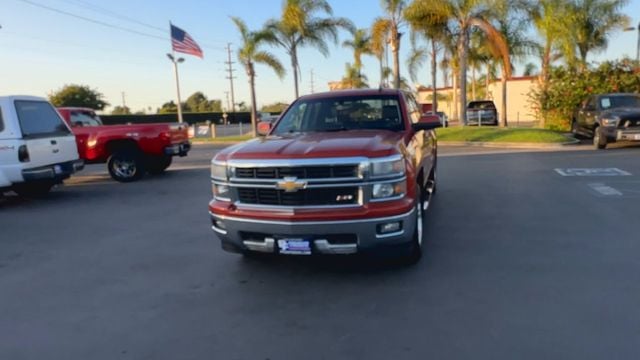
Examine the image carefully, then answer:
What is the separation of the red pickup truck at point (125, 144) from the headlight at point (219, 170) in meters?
7.45

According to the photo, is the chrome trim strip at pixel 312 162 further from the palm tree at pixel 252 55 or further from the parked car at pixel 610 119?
the palm tree at pixel 252 55

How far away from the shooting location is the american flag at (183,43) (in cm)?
2766

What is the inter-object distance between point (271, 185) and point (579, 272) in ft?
9.82

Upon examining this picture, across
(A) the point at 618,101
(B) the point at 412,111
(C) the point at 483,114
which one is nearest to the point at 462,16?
(C) the point at 483,114

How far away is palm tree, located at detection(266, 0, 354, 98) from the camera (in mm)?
25406

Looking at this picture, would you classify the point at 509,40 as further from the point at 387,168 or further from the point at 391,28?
the point at 387,168

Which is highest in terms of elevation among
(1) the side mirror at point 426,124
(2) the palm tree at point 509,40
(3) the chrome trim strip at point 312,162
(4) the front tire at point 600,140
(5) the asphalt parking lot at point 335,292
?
(2) the palm tree at point 509,40

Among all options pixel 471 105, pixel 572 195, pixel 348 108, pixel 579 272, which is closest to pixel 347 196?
pixel 348 108

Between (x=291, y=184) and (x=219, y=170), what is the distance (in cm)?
89

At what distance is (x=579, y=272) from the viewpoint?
14.5 ft

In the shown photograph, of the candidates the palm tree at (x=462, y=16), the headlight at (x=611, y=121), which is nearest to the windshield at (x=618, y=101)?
the headlight at (x=611, y=121)

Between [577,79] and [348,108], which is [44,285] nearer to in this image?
[348,108]

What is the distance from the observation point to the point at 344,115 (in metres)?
5.69

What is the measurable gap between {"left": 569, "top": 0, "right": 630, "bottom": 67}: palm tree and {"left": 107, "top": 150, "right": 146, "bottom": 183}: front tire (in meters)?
22.1
